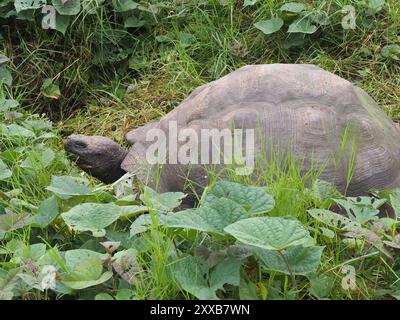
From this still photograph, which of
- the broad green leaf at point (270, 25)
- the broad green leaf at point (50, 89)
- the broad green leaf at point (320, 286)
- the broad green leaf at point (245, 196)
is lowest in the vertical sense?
the broad green leaf at point (50, 89)

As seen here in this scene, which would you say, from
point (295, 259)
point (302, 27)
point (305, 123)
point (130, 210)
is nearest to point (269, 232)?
point (295, 259)

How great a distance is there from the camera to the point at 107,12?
4.12 meters

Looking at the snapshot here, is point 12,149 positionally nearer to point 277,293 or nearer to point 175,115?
point 175,115

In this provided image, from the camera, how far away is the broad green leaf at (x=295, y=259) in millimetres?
1848

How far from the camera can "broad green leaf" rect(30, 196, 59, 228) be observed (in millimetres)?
2184

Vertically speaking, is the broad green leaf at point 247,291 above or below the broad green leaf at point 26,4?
above

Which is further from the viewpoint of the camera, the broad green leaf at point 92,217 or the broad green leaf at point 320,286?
the broad green leaf at point 92,217

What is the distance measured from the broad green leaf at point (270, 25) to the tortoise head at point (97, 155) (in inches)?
47.6

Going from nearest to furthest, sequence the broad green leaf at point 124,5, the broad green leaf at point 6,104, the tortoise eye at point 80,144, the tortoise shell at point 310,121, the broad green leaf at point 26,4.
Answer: the tortoise shell at point 310,121
the tortoise eye at point 80,144
the broad green leaf at point 6,104
the broad green leaf at point 26,4
the broad green leaf at point 124,5

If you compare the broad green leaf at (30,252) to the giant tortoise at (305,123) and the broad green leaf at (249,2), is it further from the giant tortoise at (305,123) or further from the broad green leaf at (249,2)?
the broad green leaf at (249,2)

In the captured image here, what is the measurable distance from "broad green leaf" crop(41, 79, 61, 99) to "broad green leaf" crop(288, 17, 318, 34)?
4.43 feet

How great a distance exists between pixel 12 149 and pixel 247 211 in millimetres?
1351

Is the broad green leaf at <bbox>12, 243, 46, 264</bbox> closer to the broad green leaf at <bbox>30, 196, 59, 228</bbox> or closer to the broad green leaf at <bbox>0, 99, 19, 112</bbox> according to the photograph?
the broad green leaf at <bbox>30, 196, 59, 228</bbox>

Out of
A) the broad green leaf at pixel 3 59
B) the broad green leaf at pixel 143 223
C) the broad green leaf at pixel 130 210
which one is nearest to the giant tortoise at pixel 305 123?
the broad green leaf at pixel 130 210
